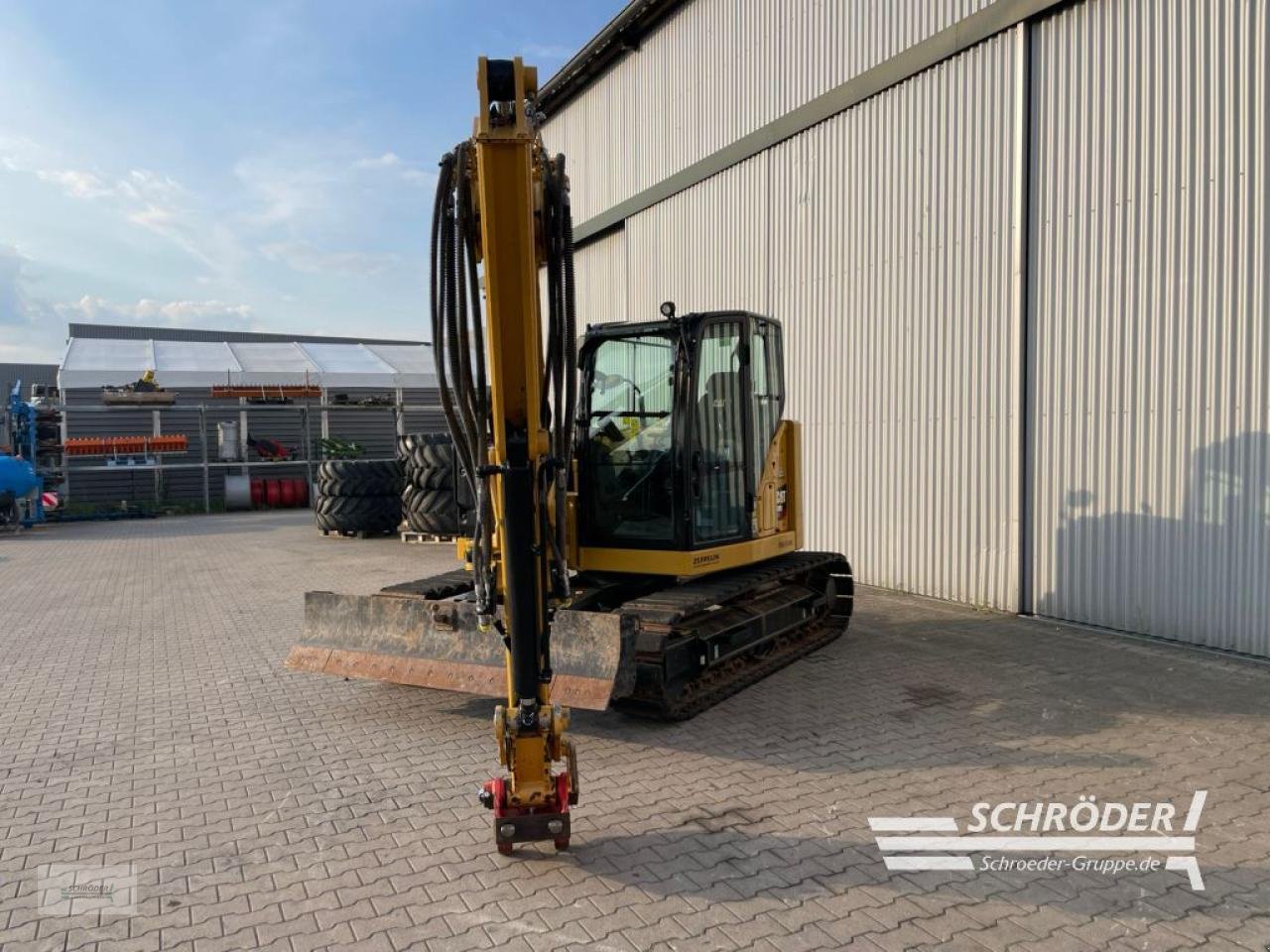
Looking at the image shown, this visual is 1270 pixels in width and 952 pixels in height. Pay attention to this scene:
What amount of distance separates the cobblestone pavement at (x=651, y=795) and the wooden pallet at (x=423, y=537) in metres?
7.44

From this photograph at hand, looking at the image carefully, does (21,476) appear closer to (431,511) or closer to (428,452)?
(431,511)

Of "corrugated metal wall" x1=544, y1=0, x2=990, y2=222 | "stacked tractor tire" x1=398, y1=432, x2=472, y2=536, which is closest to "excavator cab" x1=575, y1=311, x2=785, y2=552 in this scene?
"corrugated metal wall" x1=544, y1=0, x2=990, y2=222

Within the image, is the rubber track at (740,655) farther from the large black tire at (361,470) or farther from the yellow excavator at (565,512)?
the large black tire at (361,470)

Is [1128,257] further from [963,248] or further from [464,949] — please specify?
[464,949]

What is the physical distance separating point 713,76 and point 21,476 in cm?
1671

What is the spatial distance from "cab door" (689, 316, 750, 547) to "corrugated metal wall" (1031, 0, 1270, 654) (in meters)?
3.44

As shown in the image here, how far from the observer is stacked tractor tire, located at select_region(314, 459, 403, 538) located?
1745cm

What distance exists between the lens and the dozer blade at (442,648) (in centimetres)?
547

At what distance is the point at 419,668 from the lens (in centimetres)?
613

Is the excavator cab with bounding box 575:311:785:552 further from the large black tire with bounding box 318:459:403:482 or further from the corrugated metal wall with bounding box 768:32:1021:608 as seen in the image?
the large black tire with bounding box 318:459:403:482

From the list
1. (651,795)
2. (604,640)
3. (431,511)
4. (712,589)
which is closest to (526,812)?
(651,795)

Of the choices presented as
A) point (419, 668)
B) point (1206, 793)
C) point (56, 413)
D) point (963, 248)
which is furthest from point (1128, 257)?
point (56, 413)

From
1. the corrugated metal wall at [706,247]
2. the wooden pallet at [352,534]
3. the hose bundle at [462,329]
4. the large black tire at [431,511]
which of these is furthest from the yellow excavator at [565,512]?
the wooden pallet at [352,534]

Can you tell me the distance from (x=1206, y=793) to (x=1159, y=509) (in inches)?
145
